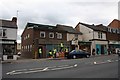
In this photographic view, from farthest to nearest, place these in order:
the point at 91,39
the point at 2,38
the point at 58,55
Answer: the point at 91,39 → the point at 58,55 → the point at 2,38

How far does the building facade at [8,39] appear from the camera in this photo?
3372 cm

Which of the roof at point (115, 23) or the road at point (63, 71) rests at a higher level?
the roof at point (115, 23)

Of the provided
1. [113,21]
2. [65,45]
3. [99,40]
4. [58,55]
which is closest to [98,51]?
[99,40]

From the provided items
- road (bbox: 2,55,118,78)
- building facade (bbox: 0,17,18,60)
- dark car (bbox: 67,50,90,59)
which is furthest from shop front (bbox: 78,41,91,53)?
road (bbox: 2,55,118,78)

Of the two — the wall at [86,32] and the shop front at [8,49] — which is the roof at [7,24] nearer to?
the shop front at [8,49]

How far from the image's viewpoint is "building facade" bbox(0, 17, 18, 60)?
33.7m

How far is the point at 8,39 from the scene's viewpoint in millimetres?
34375

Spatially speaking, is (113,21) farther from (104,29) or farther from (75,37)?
(75,37)

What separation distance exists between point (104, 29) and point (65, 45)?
54.3 feet

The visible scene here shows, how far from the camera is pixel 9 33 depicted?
34.7m

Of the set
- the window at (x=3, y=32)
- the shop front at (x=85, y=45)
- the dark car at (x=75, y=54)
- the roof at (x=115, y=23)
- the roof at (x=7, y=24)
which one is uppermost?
the roof at (x=115, y=23)

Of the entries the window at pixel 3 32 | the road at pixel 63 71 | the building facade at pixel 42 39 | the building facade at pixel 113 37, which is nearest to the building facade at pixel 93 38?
the building facade at pixel 113 37

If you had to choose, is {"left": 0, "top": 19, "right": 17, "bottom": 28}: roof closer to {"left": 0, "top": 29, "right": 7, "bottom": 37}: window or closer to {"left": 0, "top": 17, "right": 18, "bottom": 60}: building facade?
{"left": 0, "top": 17, "right": 18, "bottom": 60}: building facade

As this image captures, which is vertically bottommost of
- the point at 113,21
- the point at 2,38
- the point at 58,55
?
the point at 58,55
